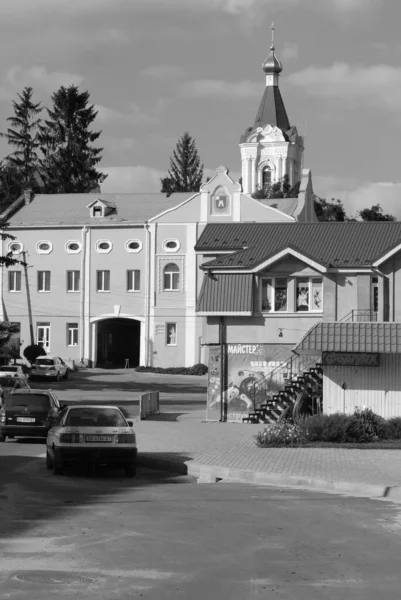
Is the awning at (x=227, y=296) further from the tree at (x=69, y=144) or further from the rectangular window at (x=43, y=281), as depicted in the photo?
the tree at (x=69, y=144)

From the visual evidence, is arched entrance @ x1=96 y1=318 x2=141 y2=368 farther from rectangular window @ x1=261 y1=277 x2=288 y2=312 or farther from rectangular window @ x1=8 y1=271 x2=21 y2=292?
rectangular window @ x1=261 y1=277 x2=288 y2=312

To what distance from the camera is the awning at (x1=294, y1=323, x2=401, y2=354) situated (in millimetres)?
32594

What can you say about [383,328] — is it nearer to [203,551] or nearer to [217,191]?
[203,551]

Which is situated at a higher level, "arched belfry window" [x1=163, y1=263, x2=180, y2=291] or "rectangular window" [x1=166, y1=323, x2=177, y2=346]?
"arched belfry window" [x1=163, y1=263, x2=180, y2=291]

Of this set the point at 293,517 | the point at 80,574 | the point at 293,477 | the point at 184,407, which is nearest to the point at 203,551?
the point at 80,574

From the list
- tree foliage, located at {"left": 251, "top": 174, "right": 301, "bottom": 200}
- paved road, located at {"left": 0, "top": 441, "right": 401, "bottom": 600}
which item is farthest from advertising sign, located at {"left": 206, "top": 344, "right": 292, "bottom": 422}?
tree foliage, located at {"left": 251, "top": 174, "right": 301, "bottom": 200}

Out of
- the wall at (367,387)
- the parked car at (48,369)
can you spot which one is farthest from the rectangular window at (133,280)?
the wall at (367,387)

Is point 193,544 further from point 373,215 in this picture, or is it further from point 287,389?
point 373,215

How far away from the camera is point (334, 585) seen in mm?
9977

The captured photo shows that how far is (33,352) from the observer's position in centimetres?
7138

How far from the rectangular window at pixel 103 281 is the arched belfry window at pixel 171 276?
4.29m

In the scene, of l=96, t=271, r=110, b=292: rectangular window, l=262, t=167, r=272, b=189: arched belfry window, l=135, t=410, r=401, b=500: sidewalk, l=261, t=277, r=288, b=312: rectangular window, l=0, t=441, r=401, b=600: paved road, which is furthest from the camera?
l=262, t=167, r=272, b=189: arched belfry window

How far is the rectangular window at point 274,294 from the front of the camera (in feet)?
131

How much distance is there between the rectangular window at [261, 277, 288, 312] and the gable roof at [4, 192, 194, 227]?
122ft
